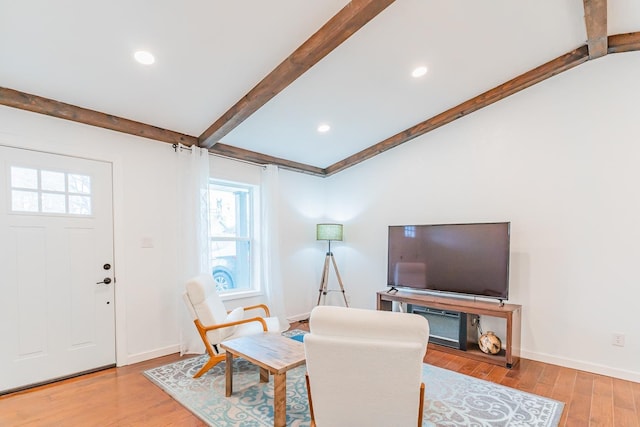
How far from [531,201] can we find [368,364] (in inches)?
119

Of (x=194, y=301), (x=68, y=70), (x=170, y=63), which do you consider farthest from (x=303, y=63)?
(x=194, y=301)

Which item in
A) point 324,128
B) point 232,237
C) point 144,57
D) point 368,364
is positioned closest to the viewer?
point 368,364

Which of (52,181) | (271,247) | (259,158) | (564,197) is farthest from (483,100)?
(52,181)

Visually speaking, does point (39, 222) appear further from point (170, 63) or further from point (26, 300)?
point (170, 63)

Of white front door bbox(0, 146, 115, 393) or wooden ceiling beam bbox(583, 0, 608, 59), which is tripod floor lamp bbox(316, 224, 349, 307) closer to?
white front door bbox(0, 146, 115, 393)

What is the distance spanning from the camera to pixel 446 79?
11.1ft

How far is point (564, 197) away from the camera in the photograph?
11.1 feet

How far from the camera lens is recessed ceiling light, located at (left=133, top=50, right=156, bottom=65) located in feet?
8.18

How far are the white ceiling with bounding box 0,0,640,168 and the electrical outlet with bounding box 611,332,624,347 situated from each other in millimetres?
2861

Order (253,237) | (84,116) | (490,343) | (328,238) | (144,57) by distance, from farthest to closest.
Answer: (328,238) < (253,237) < (490,343) < (84,116) < (144,57)

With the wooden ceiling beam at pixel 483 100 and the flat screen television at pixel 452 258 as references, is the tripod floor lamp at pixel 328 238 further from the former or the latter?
the wooden ceiling beam at pixel 483 100

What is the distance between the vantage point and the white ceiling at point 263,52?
87.1 inches

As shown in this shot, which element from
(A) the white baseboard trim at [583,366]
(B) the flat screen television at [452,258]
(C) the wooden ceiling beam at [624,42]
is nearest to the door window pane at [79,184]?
(B) the flat screen television at [452,258]

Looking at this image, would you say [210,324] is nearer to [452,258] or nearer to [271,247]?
[271,247]
